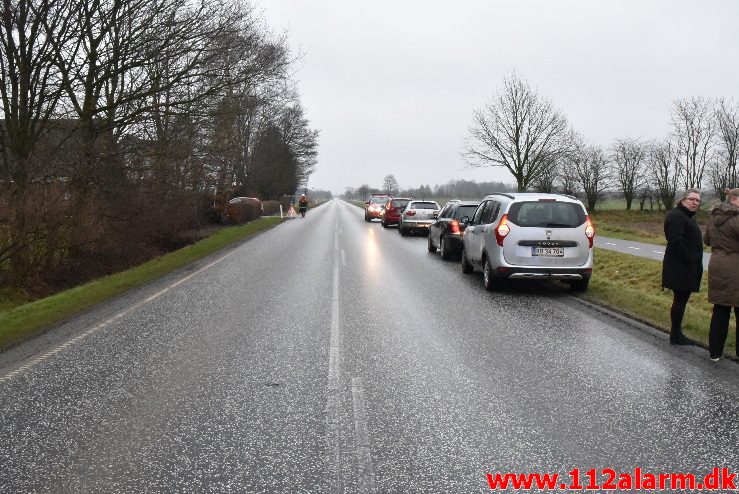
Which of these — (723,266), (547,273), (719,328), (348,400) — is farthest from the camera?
(547,273)

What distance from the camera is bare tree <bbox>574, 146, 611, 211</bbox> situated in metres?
60.4

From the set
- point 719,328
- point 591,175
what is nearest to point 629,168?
point 591,175

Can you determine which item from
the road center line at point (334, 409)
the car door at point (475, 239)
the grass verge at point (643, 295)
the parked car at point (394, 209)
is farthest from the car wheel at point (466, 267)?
the parked car at point (394, 209)

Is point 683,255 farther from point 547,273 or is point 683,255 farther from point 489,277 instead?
point 489,277

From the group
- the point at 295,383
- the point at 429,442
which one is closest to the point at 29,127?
the point at 295,383

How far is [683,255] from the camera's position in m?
6.64

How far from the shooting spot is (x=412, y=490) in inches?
130

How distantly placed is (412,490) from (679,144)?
212 feet

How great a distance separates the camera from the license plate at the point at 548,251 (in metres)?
10.5

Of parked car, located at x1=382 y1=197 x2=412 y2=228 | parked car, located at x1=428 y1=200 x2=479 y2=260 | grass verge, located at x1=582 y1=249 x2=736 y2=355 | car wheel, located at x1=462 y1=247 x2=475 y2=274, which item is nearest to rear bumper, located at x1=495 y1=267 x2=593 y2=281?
grass verge, located at x1=582 y1=249 x2=736 y2=355

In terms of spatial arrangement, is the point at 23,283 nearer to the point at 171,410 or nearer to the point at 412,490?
the point at 171,410

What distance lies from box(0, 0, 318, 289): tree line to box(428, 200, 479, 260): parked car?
6.56 metres

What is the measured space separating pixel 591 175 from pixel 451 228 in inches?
2010

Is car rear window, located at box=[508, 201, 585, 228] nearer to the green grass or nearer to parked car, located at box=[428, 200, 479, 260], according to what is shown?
parked car, located at box=[428, 200, 479, 260]
